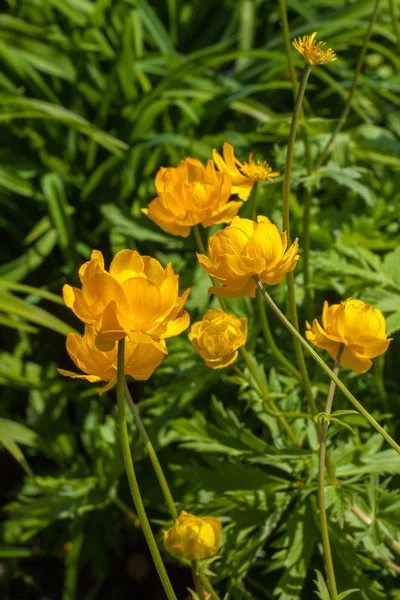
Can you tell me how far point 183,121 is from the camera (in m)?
2.06

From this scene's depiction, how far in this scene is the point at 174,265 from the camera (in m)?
1.71

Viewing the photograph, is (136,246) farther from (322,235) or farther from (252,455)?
(252,455)

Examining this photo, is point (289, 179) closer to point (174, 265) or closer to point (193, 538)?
point (193, 538)

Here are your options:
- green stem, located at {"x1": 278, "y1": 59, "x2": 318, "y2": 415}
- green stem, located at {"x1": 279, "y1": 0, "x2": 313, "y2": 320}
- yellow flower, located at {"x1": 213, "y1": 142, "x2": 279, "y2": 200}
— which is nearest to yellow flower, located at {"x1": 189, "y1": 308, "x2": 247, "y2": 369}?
green stem, located at {"x1": 278, "y1": 59, "x2": 318, "y2": 415}

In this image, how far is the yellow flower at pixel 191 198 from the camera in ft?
3.11

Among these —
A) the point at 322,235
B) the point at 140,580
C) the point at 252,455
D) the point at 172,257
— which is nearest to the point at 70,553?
the point at 140,580

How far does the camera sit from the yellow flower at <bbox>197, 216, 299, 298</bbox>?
0.80m

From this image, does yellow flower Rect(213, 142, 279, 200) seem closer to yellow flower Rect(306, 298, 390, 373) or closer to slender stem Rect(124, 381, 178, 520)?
yellow flower Rect(306, 298, 390, 373)

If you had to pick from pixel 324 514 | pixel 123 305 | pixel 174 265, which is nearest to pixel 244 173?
pixel 123 305

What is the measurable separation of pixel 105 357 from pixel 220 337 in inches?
7.2

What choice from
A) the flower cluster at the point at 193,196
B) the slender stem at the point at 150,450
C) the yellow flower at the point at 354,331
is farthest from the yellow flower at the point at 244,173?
the slender stem at the point at 150,450

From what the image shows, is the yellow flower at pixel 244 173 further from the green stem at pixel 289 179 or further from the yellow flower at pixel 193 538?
the yellow flower at pixel 193 538

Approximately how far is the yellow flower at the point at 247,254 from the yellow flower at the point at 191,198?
0.45 feet

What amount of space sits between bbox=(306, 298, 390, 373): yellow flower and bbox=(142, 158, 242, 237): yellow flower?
0.67 ft
